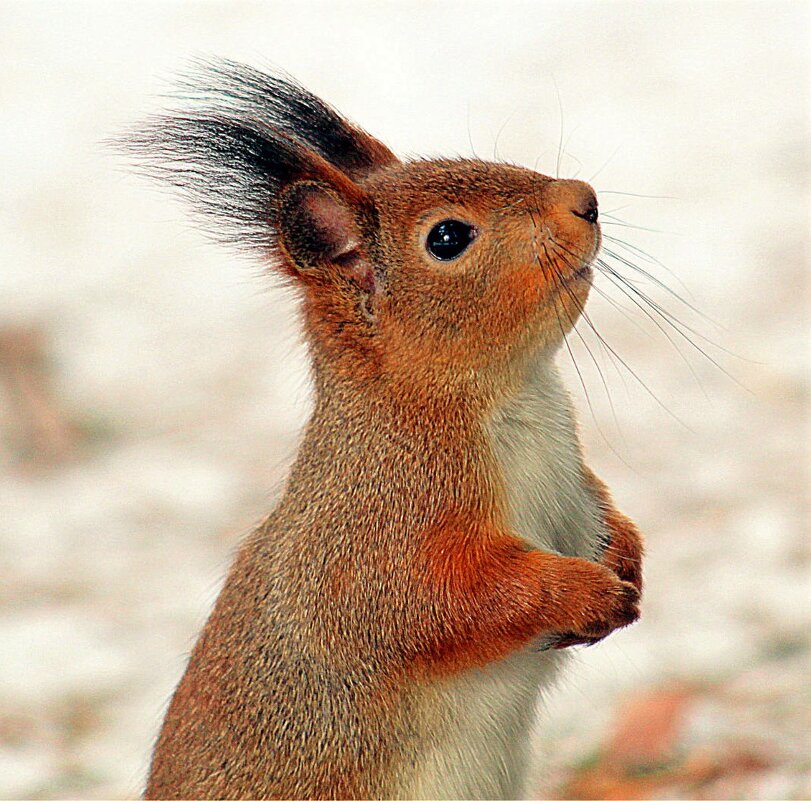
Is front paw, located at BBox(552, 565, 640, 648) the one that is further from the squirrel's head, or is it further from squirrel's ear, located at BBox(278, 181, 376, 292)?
squirrel's ear, located at BBox(278, 181, 376, 292)

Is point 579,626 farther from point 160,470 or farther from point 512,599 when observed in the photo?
point 160,470

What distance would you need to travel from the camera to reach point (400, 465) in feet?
6.94

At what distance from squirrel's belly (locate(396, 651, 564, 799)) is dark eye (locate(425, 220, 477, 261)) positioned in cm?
58

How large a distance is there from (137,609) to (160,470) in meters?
0.69

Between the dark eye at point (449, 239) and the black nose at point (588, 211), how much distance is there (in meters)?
0.15

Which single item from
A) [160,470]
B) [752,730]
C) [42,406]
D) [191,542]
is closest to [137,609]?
[191,542]

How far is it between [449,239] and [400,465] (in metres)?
0.33

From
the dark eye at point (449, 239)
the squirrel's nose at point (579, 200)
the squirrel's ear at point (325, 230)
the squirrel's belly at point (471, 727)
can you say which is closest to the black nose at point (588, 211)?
the squirrel's nose at point (579, 200)

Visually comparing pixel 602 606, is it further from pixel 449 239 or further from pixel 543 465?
pixel 449 239

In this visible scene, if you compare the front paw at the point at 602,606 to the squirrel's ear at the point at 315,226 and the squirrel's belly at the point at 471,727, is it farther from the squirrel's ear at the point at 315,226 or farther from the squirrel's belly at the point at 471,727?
the squirrel's ear at the point at 315,226

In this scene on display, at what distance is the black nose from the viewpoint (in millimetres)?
2045

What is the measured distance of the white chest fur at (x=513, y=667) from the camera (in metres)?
2.12

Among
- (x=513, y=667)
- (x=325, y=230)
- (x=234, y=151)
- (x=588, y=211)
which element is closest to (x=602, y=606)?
(x=513, y=667)

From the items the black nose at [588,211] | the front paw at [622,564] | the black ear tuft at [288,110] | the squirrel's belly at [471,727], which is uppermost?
the black ear tuft at [288,110]
